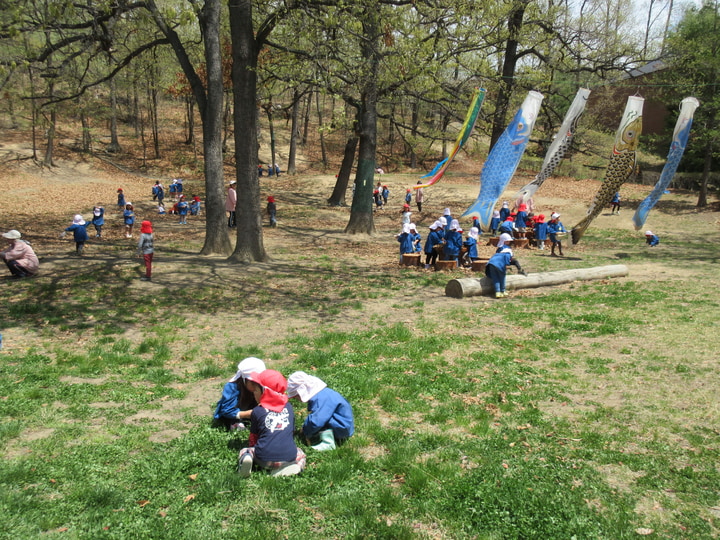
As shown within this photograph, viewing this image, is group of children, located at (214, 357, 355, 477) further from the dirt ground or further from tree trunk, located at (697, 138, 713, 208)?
tree trunk, located at (697, 138, 713, 208)

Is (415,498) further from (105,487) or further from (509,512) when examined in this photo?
(105,487)

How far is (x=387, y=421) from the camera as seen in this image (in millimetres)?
6594

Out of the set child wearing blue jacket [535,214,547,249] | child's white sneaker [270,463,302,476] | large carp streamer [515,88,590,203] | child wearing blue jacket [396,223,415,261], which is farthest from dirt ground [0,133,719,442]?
large carp streamer [515,88,590,203]

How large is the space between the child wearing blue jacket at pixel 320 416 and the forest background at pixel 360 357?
0.27 m

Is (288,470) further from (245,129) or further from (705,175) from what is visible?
(705,175)

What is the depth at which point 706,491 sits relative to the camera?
4.96 metres

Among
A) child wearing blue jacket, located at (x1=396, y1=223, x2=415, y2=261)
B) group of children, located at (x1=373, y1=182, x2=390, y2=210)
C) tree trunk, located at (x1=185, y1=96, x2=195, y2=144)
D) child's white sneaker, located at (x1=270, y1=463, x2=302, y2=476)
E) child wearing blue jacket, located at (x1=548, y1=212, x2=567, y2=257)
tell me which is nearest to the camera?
child's white sneaker, located at (x1=270, y1=463, x2=302, y2=476)

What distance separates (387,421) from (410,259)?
416 inches

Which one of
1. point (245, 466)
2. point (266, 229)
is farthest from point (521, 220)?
point (245, 466)

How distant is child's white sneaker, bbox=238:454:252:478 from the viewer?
5.17m

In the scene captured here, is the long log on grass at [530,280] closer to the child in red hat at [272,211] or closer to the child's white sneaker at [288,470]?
the child's white sneaker at [288,470]

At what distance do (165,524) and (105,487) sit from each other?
89 centimetres

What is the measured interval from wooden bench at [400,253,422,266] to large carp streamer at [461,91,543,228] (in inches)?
85.0

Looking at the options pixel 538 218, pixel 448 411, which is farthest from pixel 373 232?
→ pixel 448 411
